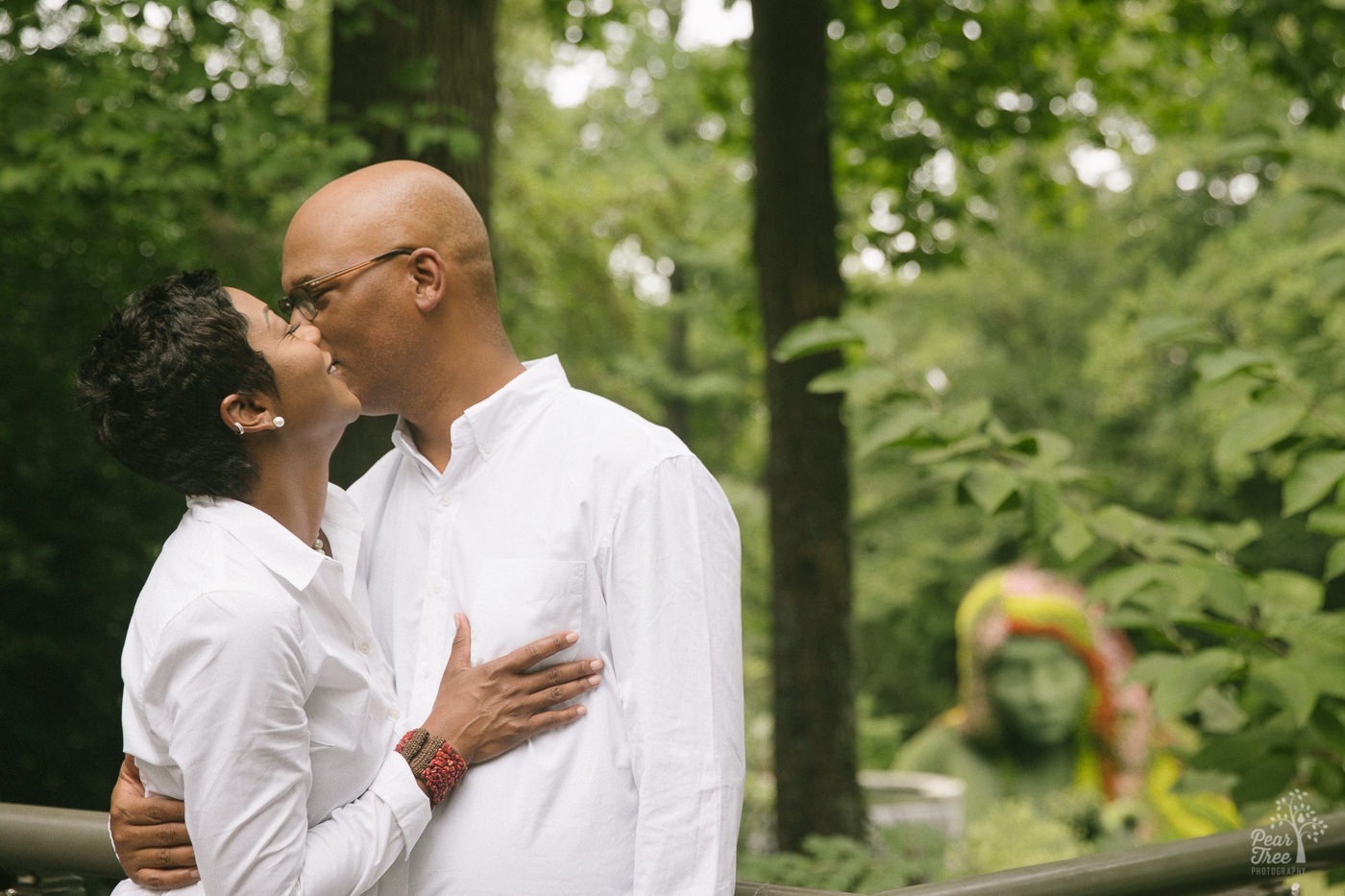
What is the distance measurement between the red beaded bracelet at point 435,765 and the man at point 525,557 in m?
0.06

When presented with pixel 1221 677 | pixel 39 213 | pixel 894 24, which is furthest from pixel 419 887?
pixel 894 24

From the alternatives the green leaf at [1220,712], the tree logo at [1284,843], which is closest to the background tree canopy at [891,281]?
the green leaf at [1220,712]

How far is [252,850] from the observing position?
1549mm

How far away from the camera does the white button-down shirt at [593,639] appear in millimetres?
1688

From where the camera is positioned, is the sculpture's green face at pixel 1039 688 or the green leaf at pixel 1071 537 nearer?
the green leaf at pixel 1071 537

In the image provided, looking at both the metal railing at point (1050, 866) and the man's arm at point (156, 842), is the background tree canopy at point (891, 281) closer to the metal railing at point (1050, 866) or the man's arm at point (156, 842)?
the metal railing at point (1050, 866)

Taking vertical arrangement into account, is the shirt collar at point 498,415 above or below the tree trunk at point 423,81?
below

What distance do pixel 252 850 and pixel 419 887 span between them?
33 cm

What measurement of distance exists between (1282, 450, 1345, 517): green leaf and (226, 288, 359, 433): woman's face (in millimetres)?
1970

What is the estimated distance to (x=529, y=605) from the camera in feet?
5.97

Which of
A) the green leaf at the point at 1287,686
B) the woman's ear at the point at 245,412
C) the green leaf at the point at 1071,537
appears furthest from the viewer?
the green leaf at the point at 1071,537

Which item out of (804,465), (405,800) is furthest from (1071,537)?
(804,465)

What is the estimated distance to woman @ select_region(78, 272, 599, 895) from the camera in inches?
61.1

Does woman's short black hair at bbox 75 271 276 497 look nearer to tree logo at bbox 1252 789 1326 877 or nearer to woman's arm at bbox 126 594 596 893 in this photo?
woman's arm at bbox 126 594 596 893
